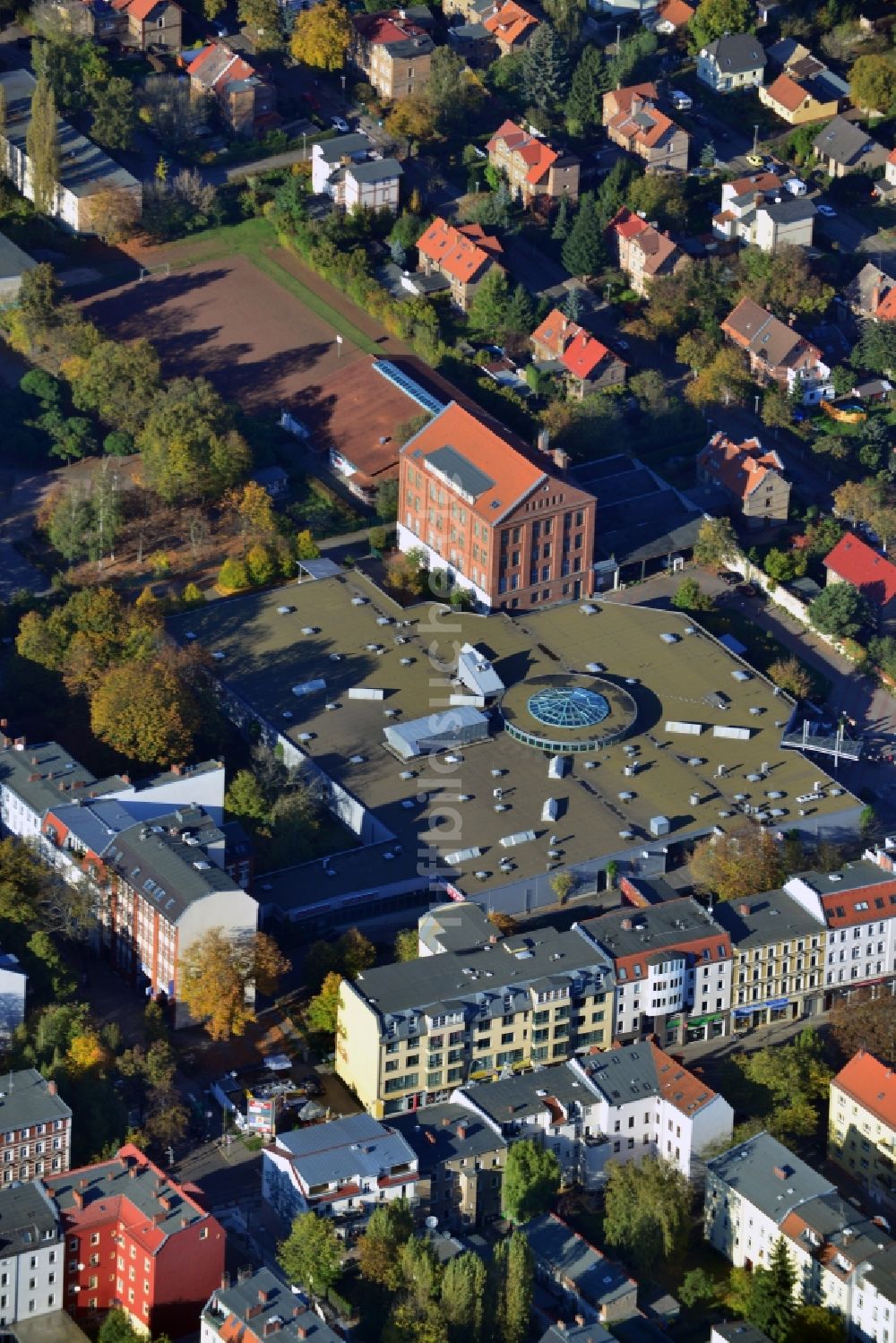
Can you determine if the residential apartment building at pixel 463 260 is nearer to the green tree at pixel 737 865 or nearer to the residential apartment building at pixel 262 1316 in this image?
the green tree at pixel 737 865

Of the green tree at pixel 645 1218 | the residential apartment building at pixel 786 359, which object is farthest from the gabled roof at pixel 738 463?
the green tree at pixel 645 1218

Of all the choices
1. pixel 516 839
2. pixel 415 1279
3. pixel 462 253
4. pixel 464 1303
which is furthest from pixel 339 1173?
pixel 462 253

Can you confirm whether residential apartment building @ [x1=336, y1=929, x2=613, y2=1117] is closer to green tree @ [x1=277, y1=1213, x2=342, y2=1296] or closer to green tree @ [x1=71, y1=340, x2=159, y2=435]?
green tree @ [x1=277, y1=1213, x2=342, y2=1296]

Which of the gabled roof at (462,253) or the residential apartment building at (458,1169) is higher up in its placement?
the gabled roof at (462,253)

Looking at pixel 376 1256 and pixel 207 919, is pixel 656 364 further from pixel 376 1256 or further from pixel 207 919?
pixel 376 1256

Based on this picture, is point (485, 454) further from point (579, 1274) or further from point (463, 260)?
point (579, 1274)
